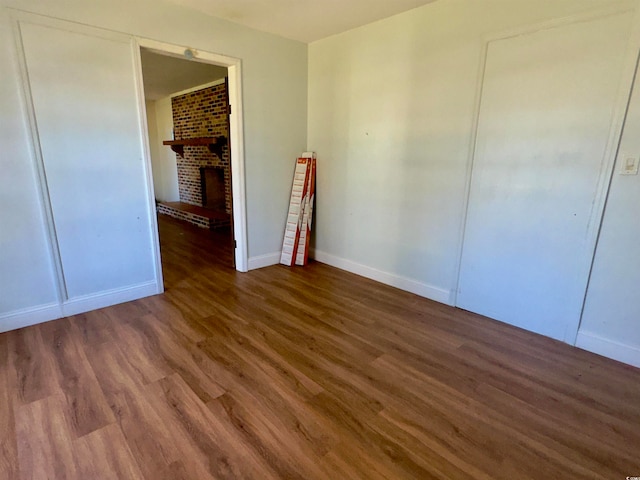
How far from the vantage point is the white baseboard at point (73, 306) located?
246cm

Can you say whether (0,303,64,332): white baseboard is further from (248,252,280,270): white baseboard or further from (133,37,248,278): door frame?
(248,252,280,270): white baseboard

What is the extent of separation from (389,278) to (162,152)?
263 inches

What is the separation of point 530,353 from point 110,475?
2.42 meters

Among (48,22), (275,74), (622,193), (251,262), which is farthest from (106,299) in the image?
(622,193)

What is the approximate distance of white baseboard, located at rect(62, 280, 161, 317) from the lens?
269 cm

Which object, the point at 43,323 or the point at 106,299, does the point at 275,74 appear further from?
the point at 43,323

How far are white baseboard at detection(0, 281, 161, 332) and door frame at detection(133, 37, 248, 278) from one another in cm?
21

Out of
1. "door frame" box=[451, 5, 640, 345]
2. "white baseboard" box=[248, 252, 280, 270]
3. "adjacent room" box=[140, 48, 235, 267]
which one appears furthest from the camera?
"adjacent room" box=[140, 48, 235, 267]

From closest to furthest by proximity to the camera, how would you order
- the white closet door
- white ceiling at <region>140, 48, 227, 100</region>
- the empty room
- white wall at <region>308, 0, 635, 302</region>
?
the empty room → the white closet door → white wall at <region>308, 0, 635, 302</region> → white ceiling at <region>140, 48, 227, 100</region>

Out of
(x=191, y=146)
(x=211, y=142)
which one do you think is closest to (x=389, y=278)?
(x=211, y=142)

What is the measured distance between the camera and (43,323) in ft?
8.38

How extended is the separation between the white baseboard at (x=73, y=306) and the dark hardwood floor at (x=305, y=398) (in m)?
0.08

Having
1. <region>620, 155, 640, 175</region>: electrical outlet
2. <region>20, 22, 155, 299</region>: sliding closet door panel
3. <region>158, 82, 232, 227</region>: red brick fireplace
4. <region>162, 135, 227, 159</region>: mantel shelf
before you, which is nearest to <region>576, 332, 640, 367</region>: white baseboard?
<region>620, 155, 640, 175</region>: electrical outlet

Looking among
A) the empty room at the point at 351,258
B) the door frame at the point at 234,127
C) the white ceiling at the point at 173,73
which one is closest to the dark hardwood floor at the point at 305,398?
the empty room at the point at 351,258
